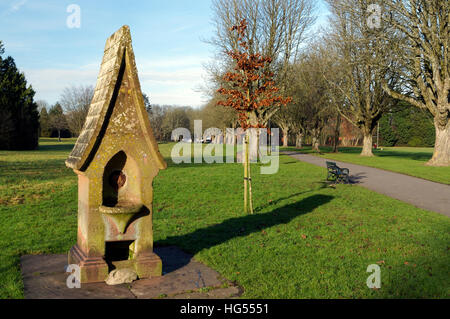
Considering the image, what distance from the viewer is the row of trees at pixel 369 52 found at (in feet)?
86.6

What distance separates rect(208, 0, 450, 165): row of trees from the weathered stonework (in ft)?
46.0

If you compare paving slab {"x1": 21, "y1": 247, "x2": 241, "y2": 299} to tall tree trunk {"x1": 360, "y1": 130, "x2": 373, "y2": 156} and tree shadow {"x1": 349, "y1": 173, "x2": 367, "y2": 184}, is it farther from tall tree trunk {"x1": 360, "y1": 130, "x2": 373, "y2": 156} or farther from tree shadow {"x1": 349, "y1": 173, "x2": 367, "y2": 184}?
tall tree trunk {"x1": 360, "y1": 130, "x2": 373, "y2": 156}

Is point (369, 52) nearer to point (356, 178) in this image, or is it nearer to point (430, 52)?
point (430, 52)

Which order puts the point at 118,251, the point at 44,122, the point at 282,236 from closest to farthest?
the point at 118,251, the point at 282,236, the point at 44,122

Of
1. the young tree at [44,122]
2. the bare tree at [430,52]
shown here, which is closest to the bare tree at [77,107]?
the young tree at [44,122]

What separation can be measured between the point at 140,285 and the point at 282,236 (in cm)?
383

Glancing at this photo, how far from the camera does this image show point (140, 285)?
18.1ft

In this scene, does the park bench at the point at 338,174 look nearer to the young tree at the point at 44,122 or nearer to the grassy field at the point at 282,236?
the grassy field at the point at 282,236

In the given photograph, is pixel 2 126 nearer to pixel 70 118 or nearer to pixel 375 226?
pixel 70 118

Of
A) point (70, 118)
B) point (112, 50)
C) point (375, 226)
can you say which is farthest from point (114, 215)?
point (70, 118)

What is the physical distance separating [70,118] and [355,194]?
6699 cm

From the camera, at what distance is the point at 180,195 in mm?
14047

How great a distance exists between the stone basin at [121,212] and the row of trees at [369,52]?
14.9m

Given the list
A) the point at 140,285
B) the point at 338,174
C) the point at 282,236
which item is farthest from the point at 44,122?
the point at 140,285
